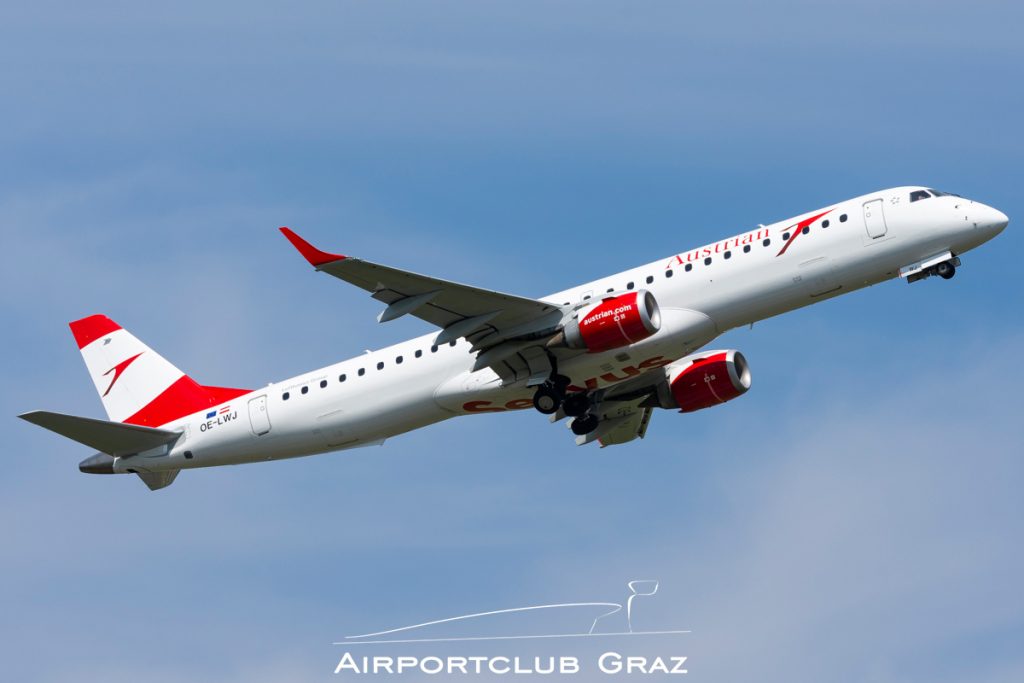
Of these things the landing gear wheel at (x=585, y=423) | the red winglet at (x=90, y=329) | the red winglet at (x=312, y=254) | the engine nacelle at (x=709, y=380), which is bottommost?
the red winglet at (x=312, y=254)

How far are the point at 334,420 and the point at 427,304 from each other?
6.15m

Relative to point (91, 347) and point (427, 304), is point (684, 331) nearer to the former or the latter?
point (427, 304)

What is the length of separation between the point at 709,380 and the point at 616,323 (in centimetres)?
720

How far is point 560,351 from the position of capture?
4178 centimetres

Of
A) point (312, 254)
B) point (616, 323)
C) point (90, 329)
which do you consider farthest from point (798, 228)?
point (90, 329)

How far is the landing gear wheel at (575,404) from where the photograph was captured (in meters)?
43.9

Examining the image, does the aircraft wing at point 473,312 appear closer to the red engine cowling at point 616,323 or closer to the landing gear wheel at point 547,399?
the landing gear wheel at point 547,399

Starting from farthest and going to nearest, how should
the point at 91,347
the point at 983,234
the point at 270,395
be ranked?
the point at 91,347, the point at 270,395, the point at 983,234

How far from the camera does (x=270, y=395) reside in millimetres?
45812

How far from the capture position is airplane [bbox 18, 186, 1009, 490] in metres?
40.3

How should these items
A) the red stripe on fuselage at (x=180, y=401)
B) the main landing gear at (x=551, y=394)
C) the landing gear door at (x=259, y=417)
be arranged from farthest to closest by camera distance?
the red stripe on fuselage at (x=180, y=401)
the landing gear door at (x=259, y=417)
the main landing gear at (x=551, y=394)

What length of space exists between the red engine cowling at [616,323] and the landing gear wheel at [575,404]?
347 centimetres

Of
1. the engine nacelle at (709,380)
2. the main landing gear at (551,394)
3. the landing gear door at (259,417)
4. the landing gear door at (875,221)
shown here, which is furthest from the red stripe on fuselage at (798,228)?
the landing gear door at (259,417)

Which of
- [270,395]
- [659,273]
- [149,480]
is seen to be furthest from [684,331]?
[149,480]
